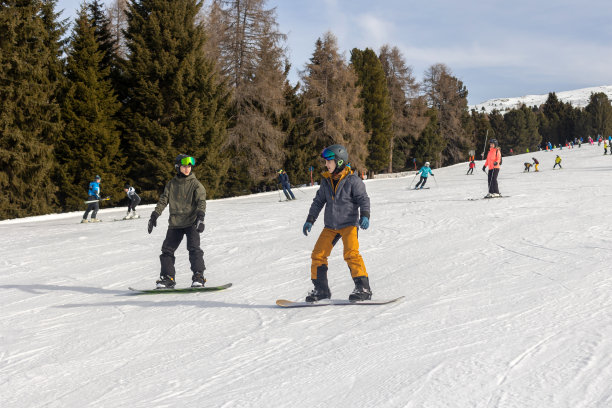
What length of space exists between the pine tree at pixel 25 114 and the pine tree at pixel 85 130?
31.1 inches

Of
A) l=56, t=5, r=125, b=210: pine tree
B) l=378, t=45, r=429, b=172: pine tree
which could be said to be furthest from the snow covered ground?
l=378, t=45, r=429, b=172: pine tree

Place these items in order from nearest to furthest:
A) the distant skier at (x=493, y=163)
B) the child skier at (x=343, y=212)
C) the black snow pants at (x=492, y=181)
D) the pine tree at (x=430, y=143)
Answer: the child skier at (x=343, y=212)
the distant skier at (x=493, y=163)
the black snow pants at (x=492, y=181)
the pine tree at (x=430, y=143)

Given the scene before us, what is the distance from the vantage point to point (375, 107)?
49094 millimetres

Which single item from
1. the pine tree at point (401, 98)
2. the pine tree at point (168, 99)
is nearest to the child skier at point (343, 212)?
the pine tree at point (168, 99)

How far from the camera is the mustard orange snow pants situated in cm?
518

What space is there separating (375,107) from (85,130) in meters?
30.3

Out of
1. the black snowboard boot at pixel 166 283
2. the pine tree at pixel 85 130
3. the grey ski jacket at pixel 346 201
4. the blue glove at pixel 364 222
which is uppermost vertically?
the pine tree at pixel 85 130

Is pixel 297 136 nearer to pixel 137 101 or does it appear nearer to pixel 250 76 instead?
pixel 250 76

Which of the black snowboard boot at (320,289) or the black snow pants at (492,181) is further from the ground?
the black snow pants at (492,181)

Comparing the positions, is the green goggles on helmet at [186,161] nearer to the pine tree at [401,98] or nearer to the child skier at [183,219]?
the child skier at [183,219]

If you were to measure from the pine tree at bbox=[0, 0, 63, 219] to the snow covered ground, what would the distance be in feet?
46.2

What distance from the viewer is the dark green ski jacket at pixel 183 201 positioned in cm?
672

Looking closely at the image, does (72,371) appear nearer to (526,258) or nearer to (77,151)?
(526,258)

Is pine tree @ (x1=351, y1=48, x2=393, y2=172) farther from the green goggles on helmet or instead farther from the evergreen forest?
the green goggles on helmet
